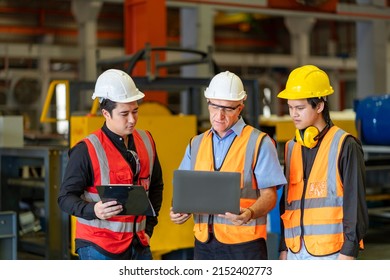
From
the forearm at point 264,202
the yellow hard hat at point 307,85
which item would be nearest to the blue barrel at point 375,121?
the yellow hard hat at point 307,85

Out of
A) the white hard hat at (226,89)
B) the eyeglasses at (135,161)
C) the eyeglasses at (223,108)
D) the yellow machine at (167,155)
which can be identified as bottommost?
the yellow machine at (167,155)

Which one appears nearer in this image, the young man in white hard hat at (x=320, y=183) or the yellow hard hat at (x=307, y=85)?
the young man in white hard hat at (x=320, y=183)

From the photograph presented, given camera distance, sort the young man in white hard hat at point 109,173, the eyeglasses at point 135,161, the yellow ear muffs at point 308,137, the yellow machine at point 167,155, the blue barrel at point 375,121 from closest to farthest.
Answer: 1. the yellow ear muffs at point 308,137
2. the young man in white hard hat at point 109,173
3. the eyeglasses at point 135,161
4. the yellow machine at point 167,155
5. the blue barrel at point 375,121

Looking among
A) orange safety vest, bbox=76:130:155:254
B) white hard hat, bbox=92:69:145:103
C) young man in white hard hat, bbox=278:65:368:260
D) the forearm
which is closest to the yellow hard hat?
young man in white hard hat, bbox=278:65:368:260

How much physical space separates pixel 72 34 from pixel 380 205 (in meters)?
14.6

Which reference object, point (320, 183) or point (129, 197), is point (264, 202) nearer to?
point (320, 183)

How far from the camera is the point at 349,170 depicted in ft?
9.96

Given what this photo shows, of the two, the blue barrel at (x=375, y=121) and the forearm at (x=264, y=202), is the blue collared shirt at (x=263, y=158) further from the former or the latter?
the blue barrel at (x=375, y=121)

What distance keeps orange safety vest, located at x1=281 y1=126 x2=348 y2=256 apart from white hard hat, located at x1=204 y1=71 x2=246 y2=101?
35 centimetres

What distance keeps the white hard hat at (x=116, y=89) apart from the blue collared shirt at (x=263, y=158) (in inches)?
15.9

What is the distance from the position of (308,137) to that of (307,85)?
0.23 m

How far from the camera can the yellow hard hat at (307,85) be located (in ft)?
10.4

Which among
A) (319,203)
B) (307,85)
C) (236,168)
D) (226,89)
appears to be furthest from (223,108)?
(319,203)
